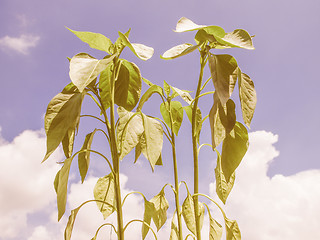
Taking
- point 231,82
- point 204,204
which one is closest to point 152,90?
point 231,82

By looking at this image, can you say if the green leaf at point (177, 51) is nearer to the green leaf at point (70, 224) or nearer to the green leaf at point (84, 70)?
the green leaf at point (84, 70)

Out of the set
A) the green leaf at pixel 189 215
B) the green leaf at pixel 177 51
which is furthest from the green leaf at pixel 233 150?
the green leaf at pixel 177 51

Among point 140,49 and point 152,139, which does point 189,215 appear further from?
point 140,49

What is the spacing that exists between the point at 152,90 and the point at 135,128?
170 mm

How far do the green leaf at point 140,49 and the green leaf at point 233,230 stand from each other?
615 millimetres

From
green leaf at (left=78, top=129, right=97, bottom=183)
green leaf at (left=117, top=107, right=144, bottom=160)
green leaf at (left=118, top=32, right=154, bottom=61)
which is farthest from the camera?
green leaf at (left=78, top=129, right=97, bottom=183)

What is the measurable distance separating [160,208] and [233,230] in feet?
0.90

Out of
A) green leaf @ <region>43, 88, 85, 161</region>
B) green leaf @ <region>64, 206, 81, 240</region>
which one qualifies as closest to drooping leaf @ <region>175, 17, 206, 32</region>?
green leaf @ <region>43, 88, 85, 161</region>

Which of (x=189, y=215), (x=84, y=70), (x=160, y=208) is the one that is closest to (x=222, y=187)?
(x=189, y=215)

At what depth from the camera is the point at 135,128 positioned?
1.05 meters

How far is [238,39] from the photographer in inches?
36.4

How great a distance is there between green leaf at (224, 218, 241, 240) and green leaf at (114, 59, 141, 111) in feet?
1.64

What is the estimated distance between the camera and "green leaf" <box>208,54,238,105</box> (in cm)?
89

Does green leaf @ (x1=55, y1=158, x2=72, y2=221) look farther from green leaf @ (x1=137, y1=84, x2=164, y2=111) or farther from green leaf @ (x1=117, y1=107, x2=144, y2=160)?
green leaf @ (x1=137, y1=84, x2=164, y2=111)
